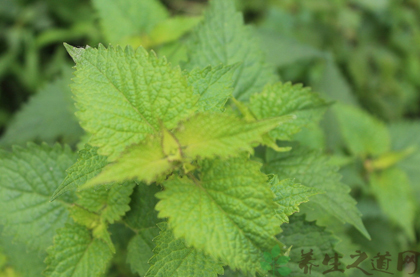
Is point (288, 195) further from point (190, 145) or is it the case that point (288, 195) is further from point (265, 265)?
point (190, 145)

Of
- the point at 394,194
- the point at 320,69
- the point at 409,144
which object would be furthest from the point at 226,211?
the point at 320,69

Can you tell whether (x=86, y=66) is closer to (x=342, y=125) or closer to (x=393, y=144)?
(x=342, y=125)

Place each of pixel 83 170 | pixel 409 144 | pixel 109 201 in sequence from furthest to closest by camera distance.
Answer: pixel 409 144
pixel 109 201
pixel 83 170

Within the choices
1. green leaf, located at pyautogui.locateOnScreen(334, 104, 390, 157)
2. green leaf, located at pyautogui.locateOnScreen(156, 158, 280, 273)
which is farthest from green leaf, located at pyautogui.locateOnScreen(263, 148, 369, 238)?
green leaf, located at pyautogui.locateOnScreen(334, 104, 390, 157)

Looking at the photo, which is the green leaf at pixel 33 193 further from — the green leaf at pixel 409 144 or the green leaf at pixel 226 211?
the green leaf at pixel 409 144

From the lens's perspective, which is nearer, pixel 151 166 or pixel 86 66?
pixel 151 166

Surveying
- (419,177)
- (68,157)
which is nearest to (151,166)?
(68,157)
